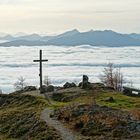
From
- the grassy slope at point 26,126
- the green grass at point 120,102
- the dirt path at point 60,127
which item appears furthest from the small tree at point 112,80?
the dirt path at point 60,127

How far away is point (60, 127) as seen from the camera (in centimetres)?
3209

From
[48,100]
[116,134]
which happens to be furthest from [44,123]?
[48,100]

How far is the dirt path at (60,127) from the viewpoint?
95.4ft

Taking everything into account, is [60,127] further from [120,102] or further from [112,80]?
[112,80]

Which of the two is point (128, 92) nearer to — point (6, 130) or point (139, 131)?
point (6, 130)

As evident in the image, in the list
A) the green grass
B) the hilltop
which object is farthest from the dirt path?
the green grass

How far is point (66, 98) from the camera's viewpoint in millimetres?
51781

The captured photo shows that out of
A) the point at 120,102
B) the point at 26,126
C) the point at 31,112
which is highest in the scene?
the point at 120,102

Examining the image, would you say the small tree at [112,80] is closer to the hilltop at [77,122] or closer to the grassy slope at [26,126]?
the grassy slope at [26,126]

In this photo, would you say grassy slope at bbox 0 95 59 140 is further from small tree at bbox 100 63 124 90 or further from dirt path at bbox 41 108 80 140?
small tree at bbox 100 63 124 90

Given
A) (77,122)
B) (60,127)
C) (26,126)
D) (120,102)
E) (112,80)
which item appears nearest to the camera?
(77,122)

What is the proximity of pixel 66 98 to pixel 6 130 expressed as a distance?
15.1 metres

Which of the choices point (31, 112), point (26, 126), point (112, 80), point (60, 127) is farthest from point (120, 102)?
point (112, 80)

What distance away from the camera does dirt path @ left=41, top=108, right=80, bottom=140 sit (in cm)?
2909
